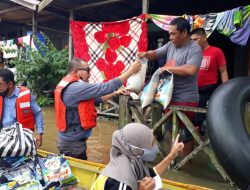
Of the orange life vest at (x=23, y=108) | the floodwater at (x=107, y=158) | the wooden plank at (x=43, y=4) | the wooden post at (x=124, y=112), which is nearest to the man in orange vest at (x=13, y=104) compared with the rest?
the orange life vest at (x=23, y=108)

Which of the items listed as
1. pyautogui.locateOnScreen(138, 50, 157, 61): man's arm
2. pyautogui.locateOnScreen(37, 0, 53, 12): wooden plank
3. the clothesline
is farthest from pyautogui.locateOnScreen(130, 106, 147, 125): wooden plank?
pyautogui.locateOnScreen(37, 0, 53, 12): wooden plank

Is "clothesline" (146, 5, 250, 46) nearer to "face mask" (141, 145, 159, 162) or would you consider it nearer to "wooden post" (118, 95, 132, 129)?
"wooden post" (118, 95, 132, 129)

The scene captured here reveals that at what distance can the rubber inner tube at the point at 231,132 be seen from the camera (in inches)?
105

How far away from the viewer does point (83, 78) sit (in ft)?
11.1

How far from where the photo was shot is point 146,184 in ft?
6.33

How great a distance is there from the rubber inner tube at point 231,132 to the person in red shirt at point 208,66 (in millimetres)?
1444

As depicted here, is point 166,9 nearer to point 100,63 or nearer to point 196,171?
point 100,63

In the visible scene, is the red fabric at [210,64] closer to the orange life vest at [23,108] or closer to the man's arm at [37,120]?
the man's arm at [37,120]

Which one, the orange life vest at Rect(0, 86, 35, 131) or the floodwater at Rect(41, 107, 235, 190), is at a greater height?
the orange life vest at Rect(0, 86, 35, 131)

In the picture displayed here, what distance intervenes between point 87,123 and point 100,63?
5206mm

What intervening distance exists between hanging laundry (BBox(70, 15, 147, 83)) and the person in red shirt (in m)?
2.95

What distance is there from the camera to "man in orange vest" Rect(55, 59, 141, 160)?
127 inches

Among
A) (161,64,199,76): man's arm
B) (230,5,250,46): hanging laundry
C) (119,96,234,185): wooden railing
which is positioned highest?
(230,5,250,46): hanging laundry

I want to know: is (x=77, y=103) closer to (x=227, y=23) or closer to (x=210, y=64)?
(x=210, y=64)
